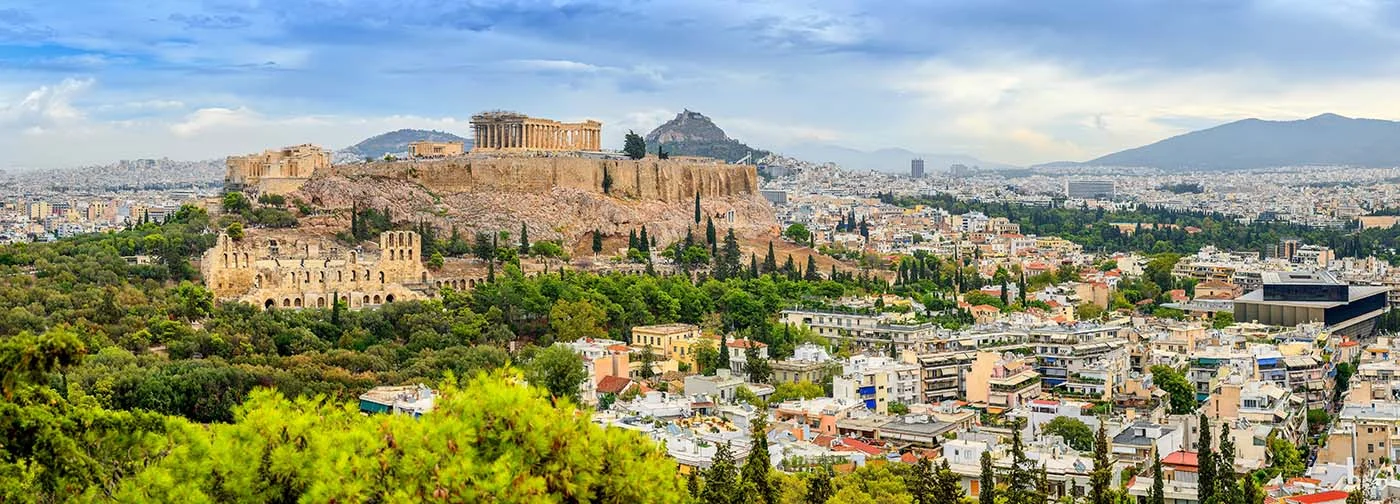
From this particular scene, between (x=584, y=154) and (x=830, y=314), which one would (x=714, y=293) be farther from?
(x=584, y=154)

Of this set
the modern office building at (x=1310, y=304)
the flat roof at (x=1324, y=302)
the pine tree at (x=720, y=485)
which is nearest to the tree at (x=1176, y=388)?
the modern office building at (x=1310, y=304)

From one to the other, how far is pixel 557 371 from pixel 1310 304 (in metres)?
25.4

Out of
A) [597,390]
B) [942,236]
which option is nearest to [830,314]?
[597,390]

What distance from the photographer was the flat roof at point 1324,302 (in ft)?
158

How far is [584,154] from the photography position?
195ft

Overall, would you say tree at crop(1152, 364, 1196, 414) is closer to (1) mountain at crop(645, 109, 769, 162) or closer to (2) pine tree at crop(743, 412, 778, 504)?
(2) pine tree at crop(743, 412, 778, 504)

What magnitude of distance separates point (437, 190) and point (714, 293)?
11.8m

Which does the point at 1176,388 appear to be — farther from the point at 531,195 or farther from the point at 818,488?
the point at 531,195

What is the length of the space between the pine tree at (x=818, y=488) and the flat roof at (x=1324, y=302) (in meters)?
29.4

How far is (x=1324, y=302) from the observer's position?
4856cm

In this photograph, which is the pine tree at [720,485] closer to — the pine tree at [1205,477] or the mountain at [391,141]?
the pine tree at [1205,477]

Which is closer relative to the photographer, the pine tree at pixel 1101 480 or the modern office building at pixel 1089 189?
the pine tree at pixel 1101 480

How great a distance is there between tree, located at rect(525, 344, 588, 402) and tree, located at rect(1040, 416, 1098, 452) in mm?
7416

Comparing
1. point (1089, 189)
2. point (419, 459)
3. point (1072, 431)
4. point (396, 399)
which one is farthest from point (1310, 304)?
point (1089, 189)
